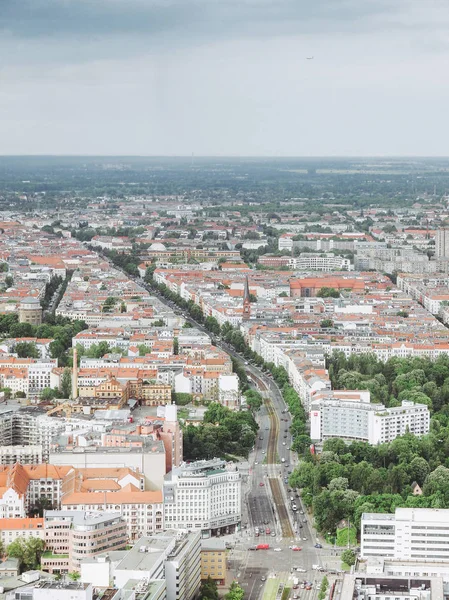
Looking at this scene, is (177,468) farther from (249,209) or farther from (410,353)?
(249,209)

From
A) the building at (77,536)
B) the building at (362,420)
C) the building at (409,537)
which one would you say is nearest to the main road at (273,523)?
the building at (362,420)

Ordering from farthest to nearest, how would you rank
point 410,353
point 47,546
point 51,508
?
point 410,353, point 51,508, point 47,546

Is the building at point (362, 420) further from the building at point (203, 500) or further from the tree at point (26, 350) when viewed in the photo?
the tree at point (26, 350)

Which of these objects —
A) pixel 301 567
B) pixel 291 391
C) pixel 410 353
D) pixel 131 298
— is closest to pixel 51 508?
pixel 301 567

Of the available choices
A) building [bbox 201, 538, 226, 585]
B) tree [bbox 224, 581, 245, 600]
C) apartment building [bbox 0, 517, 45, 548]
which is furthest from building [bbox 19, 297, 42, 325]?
tree [bbox 224, 581, 245, 600]

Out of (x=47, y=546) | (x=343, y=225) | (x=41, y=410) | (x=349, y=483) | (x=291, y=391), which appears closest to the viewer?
(x=47, y=546)
